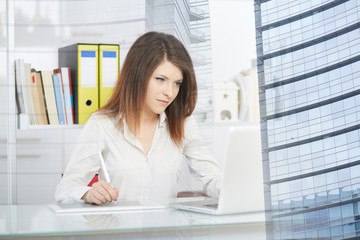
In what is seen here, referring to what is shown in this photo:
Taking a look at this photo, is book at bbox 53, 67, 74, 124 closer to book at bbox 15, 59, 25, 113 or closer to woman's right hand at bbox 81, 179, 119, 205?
book at bbox 15, 59, 25, 113

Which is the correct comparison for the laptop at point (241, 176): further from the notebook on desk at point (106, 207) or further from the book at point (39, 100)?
the book at point (39, 100)

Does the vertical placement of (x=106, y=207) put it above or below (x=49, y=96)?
below

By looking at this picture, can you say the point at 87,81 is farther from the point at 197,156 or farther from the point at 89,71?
the point at 197,156

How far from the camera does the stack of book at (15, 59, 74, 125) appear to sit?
2.05 feet

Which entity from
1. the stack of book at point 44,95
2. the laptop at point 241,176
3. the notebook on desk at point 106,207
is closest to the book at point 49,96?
the stack of book at point 44,95

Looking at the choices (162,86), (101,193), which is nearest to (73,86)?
(162,86)

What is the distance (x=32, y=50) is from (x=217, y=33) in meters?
2.85

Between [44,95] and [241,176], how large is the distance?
0.34 meters

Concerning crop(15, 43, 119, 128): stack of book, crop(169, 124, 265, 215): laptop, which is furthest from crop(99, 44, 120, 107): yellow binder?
crop(169, 124, 265, 215): laptop

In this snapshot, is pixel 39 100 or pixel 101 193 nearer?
pixel 39 100

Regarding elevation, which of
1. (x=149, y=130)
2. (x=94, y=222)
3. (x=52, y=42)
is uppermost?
(x=52, y=42)

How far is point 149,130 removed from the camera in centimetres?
72

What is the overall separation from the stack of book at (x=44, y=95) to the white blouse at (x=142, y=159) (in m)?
0.04

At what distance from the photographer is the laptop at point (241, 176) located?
74 centimetres
